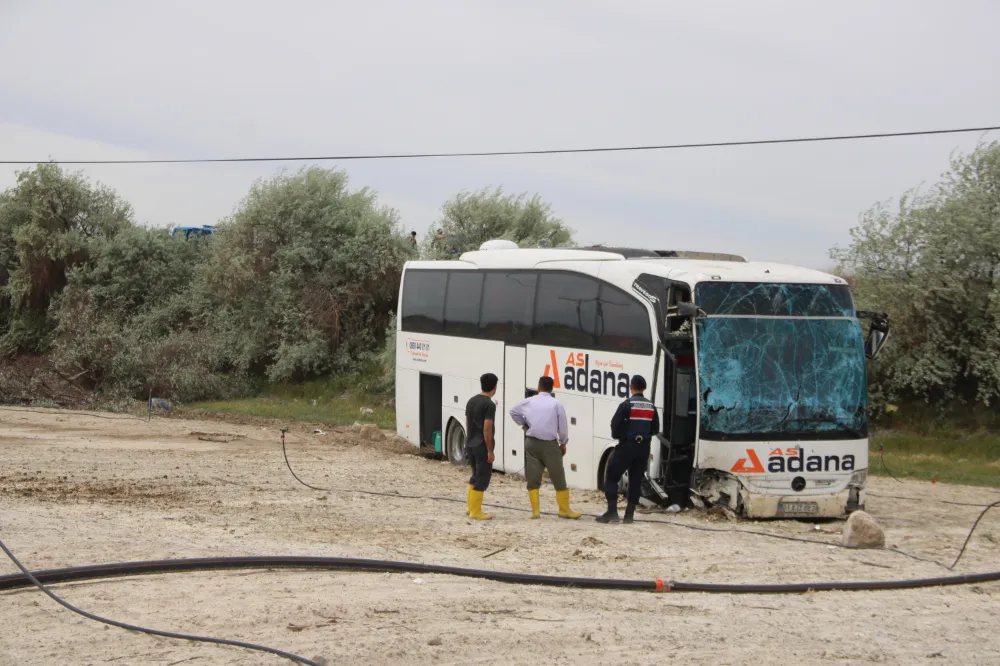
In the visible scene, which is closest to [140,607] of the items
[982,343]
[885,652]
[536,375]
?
[885,652]

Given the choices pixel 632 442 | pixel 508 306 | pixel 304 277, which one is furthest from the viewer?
pixel 304 277

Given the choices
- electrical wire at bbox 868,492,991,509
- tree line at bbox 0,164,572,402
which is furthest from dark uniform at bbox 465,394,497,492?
tree line at bbox 0,164,572,402

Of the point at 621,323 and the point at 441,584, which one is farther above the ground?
the point at 621,323

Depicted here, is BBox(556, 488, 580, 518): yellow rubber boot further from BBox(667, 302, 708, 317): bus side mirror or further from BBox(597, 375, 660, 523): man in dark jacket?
BBox(667, 302, 708, 317): bus side mirror

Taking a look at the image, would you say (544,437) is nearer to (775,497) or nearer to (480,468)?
(480,468)

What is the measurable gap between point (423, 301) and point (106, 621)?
1432 cm

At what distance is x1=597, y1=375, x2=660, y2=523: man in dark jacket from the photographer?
13.2 m

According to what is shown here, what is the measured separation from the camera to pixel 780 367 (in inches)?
553

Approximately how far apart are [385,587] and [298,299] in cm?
3077

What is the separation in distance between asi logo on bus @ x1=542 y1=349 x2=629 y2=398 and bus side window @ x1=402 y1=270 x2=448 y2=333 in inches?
178

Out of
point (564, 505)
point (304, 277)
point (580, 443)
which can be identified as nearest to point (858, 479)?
point (564, 505)

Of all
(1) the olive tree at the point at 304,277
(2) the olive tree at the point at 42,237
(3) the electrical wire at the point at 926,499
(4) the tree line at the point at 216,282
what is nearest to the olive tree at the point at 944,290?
(3) the electrical wire at the point at 926,499

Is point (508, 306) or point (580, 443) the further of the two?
point (508, 306)

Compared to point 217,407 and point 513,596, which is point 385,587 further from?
point 217,407
